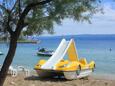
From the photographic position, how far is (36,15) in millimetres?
10398

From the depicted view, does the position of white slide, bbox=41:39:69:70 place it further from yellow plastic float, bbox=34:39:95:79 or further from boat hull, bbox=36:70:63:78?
boat hull, bbox=36:70:63:78

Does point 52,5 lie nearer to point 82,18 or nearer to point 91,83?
point 82,18

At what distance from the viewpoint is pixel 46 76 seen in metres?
21.8

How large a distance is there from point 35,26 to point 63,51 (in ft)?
39.8

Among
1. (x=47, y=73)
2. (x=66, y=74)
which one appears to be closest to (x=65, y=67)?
(x=66, y=74)

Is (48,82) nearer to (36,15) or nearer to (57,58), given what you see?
(57,58)

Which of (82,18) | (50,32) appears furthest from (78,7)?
(50,32)

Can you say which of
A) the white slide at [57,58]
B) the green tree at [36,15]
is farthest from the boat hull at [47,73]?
the green tree at [36,15]

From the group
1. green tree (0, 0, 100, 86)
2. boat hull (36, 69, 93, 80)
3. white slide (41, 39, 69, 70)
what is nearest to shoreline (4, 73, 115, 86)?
boat hull (36, 69, 93, 80)

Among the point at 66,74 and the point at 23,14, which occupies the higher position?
the point at 23,14

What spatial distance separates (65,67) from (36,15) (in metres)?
10.3

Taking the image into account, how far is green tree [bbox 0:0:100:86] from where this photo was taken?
1002 centimetres

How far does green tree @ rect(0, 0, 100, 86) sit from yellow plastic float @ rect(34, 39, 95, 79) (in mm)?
9806

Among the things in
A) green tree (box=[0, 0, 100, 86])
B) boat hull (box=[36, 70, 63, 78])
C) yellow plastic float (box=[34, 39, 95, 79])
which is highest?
green tree (box=[0, 0, 100, 86])
